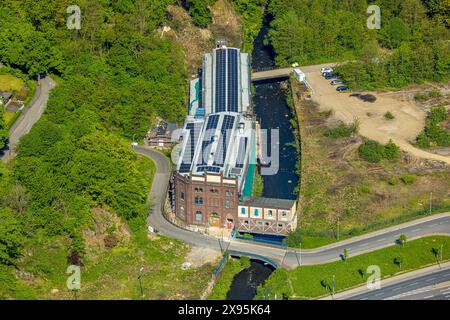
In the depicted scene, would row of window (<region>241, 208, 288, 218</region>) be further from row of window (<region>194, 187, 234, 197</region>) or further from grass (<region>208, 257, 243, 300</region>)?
grass (<region>208, 257, 243, 300</region>)

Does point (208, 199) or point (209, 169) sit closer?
point (208, 199)

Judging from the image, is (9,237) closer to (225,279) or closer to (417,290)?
(225,279)

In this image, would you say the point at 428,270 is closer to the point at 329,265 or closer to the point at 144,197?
the point at 329,265

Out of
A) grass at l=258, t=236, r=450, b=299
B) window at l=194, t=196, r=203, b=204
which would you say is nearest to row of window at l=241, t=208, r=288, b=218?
window at l=194, t=196, r=203, b=204

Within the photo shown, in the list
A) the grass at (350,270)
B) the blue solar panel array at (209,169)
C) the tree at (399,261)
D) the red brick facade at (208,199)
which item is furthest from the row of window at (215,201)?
the tree at (399,261)

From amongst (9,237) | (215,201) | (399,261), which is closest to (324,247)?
(399,261)
